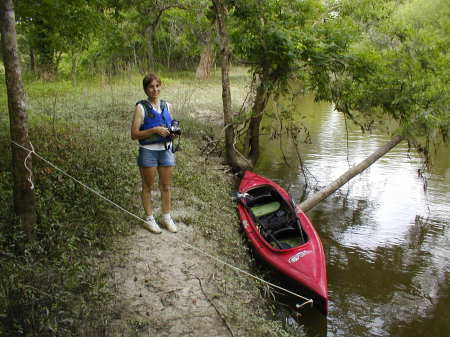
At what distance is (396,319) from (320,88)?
5.65 metres

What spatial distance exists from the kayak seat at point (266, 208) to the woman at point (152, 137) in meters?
2.71

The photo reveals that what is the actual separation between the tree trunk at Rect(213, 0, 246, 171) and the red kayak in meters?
1.33

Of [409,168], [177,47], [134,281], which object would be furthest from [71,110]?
[177,47]

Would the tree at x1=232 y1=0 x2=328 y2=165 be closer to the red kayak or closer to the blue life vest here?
the red kayak

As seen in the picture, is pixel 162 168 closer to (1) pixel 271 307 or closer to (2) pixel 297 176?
(1) pixel 271 307

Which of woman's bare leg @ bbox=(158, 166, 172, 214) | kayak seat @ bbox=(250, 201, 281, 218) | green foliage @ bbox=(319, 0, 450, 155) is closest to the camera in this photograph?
woman's bare leg @ bbox=(158, 166, 172, 214)

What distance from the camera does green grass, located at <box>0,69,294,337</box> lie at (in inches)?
131

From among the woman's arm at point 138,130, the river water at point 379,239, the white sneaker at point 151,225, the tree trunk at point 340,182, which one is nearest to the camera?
the woman's arm at point 138,130

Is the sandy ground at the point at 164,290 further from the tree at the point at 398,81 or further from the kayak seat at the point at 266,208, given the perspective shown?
the tree at the point at 398,81

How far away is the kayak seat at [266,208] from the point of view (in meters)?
7.48

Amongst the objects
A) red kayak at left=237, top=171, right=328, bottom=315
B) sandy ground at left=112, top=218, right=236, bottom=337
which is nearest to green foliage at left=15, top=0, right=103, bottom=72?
sandy ground at left=112, top=218, right=236, bottom=337

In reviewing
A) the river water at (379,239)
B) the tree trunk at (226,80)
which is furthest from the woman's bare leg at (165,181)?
the tree trunk at (226,80)

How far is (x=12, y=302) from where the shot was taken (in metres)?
3.15

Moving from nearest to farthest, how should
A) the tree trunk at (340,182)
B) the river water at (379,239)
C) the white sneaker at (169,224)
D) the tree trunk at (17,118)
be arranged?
1. the tree trunk at (17,118)
2. the white sneaker at (169,224)
3. the river water at (379,239)
4. the tree trunk at (340,182)
